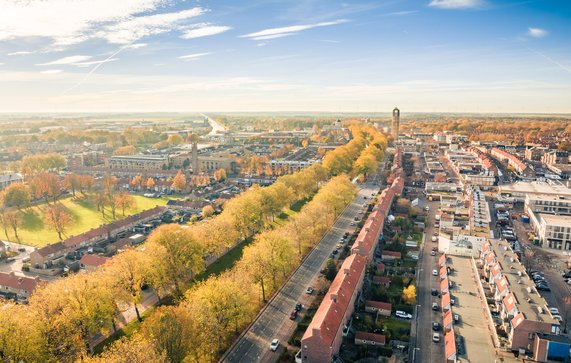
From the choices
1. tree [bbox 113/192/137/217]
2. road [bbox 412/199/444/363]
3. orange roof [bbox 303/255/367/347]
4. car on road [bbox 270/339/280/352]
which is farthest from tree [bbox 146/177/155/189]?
car on road [bbox 270/339/280/352]

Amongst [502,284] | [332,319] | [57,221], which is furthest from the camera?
[57,221]

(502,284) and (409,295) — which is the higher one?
(502,284)

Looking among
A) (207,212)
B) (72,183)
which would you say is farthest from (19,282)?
(72,183)

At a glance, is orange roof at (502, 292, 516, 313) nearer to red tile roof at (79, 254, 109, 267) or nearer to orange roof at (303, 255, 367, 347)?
orange roof at (303, 255, 367, 347)

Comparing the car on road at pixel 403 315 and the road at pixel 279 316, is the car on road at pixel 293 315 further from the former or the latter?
the car on road at pixel 403 315

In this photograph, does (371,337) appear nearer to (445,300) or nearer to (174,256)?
(445,300)
